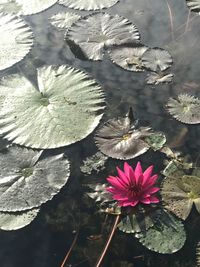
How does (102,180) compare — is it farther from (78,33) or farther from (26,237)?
(78,33)

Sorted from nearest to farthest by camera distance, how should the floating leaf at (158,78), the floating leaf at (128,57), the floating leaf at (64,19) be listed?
the floating leaf at (158,78), the floating leaf at (128,57), the floating leaf at (64,19)

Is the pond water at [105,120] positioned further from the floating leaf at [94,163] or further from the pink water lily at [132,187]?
the pink water lily at [132,187]

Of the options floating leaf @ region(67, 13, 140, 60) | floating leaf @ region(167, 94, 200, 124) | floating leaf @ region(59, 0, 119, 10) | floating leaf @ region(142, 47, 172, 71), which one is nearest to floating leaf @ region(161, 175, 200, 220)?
floating leaf @ region(167, 94, 200, 124)

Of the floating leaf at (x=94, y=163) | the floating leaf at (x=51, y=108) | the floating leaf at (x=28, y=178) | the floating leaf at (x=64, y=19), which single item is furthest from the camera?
the floating leaf at (x=64, y=19)

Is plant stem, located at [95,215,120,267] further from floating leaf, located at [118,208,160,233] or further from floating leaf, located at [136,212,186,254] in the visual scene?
floating leaf, located at [136,212,186,254]

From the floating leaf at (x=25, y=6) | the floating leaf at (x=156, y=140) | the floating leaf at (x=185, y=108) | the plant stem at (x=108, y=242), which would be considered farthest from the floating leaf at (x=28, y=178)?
the floating leaf at (x=25, y=6)

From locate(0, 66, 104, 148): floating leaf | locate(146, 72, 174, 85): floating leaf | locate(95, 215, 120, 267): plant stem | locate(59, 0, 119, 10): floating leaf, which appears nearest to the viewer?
locate(95, 215, 120, 267): plant stem

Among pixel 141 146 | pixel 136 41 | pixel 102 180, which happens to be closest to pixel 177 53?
pixel 136 41
